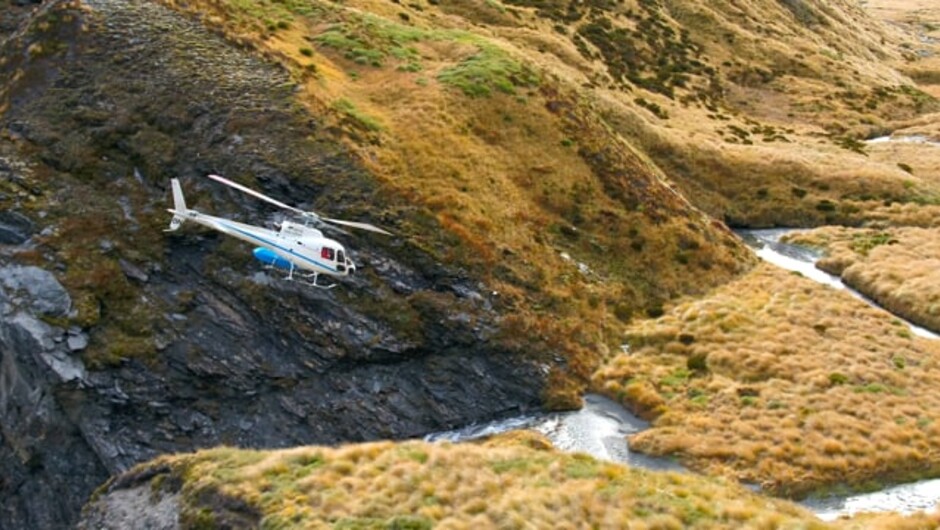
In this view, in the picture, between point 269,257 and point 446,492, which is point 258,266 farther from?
point 446,492

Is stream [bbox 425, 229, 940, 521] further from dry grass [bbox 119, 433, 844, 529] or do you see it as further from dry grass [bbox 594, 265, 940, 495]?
dry grass [bbox 119, 433, 844, 529]

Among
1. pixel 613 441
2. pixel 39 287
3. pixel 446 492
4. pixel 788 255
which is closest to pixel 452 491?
pixel 446 492

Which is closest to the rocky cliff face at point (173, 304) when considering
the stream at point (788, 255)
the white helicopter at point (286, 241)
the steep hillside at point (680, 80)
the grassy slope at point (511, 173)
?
the grassy slope at point (511, 173)

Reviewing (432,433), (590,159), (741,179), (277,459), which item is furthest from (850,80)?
(277,459)

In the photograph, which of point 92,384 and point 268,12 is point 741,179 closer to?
point 268,12

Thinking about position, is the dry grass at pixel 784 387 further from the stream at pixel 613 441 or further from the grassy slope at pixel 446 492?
the grassy slope at pixel 446 492
